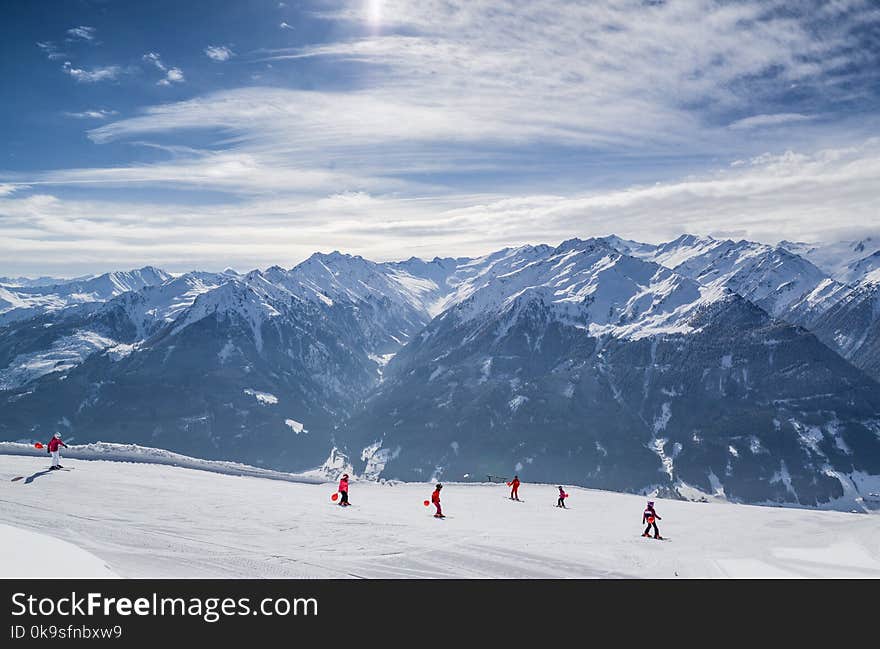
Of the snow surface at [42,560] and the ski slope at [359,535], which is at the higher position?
the snow surface at [42,560]

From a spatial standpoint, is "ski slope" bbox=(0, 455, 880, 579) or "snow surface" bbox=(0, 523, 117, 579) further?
"ski slope" bbox=(0, 455, 880, 579)

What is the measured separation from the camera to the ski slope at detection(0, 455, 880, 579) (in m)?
21.3

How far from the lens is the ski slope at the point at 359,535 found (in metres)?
21.3

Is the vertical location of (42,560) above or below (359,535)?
above

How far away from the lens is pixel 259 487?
44.5 meters

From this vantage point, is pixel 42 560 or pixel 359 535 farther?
pixel 359 535

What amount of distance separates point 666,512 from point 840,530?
11139 millimetres

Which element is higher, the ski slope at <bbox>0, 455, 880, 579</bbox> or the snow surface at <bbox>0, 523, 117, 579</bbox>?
the snow surface at <bbox>0, 523, 117, 579</bbox>

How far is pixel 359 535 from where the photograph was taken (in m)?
28.0
